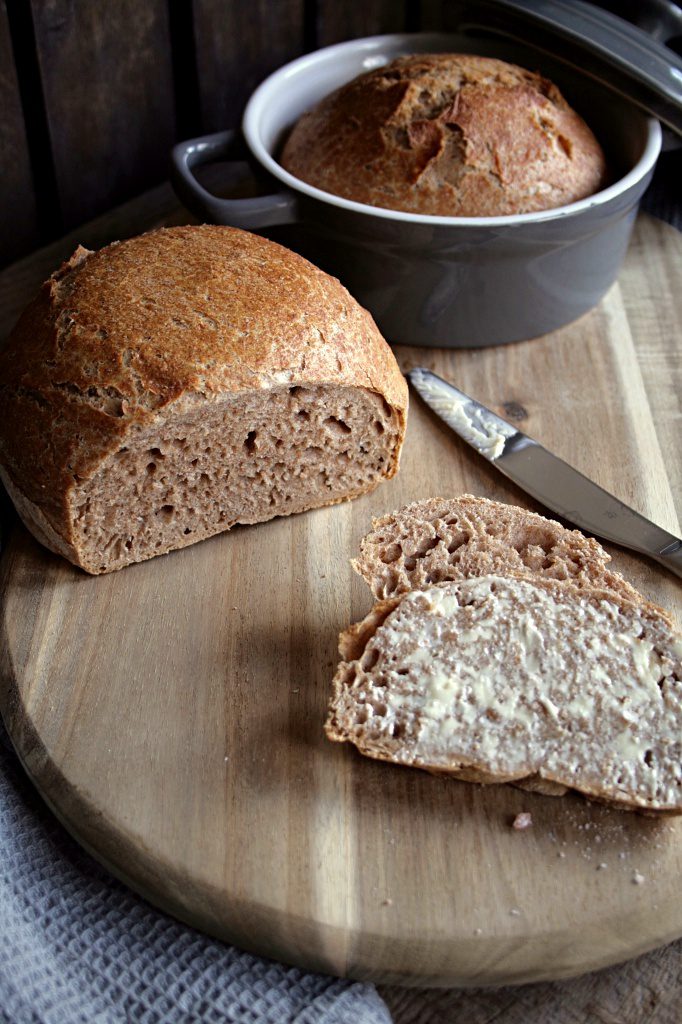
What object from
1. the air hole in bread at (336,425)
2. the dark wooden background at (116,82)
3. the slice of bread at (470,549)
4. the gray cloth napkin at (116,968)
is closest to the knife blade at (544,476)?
the slice of bread at (470,549)

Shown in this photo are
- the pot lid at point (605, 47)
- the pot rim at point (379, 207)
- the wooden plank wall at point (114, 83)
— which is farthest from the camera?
the wooden plank wall at point (114, 83)

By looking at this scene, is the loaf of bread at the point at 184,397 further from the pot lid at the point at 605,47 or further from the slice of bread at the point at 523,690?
the pot lid at the point at 605,47

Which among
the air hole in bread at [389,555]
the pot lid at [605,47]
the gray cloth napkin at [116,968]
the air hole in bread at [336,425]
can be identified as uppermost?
the pot lid at [605,47]

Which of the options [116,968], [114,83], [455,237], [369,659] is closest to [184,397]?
[369,659]

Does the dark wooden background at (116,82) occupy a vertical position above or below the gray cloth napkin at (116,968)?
above

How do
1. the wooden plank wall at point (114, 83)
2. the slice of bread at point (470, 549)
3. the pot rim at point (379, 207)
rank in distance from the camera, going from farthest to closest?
the wooden plank wall at point (114, 83) < the pot rim at point (379, 207) < the slice of bread at point (470, 549)

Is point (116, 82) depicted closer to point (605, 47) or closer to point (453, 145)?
point (453, 145)

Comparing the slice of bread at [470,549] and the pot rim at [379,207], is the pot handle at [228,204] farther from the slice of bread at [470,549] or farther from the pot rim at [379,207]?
the slice of bread at [470,549]

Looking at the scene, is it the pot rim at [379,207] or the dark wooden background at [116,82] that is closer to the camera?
the pot rim at [379,207]
